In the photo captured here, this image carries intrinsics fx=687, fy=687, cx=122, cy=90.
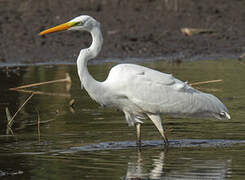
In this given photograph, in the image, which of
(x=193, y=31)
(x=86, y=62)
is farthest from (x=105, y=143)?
(x=193, y=31)

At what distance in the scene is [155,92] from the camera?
8.19 meters

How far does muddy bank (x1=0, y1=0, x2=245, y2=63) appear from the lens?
15.7m

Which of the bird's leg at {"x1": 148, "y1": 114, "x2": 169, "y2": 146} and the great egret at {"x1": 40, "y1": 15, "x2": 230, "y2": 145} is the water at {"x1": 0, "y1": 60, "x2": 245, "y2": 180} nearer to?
the bird's leg at {"x1": 148, "y1": 114, "x2": 169, "y2": 146}

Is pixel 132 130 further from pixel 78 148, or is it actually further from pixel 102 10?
pixel 102 10

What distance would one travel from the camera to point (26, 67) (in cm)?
1458

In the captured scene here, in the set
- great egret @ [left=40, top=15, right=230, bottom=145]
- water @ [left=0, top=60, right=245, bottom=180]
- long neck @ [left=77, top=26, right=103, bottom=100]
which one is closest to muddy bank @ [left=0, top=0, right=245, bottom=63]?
water @ [left=0, top=60, right=245, bottom=180]

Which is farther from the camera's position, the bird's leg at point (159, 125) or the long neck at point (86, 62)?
the bird's leg at point (159, 125)

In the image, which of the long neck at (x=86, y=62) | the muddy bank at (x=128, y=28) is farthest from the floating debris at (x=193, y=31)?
the long neck at (x=86, y=62)

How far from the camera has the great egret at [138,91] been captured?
7.98 m

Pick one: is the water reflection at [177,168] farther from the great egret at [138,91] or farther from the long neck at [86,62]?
the long neck at [86,62]

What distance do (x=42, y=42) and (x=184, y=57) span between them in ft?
10.8

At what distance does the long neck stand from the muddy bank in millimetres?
7032

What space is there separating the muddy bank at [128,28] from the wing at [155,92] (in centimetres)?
697

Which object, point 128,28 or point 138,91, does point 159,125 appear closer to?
point 138,91
